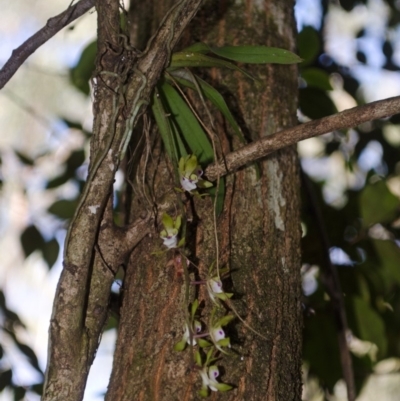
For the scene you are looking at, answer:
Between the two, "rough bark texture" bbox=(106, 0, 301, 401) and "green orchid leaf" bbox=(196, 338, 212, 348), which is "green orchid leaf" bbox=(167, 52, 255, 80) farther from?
"green orchid leaf" bbox=(196, 338, 212, 348)

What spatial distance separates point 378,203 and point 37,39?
709 mm

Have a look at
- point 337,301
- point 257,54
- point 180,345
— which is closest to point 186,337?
point 180,345

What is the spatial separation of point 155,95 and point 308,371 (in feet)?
2.63

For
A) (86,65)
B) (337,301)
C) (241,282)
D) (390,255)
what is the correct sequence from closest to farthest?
(241,282), (337,301), (390,255), (86,65)

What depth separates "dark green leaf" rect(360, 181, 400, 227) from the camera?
113 centimetres

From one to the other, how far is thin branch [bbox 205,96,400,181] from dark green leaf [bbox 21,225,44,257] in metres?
0.71

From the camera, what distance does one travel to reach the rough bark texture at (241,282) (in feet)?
2.04

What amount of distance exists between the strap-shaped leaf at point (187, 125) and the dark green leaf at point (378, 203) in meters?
0.51

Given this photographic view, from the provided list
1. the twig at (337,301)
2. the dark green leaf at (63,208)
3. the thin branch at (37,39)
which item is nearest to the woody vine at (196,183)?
the thin branch at (37,39)

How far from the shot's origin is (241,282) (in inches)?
26.5

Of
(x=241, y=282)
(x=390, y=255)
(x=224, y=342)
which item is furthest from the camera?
(x=390, y=255)

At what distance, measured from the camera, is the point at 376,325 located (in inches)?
44.9

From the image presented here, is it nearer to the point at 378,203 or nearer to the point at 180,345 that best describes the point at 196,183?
the point at 180,345

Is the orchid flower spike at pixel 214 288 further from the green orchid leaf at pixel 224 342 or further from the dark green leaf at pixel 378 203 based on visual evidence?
the dark green leaf at pixel 378 203
